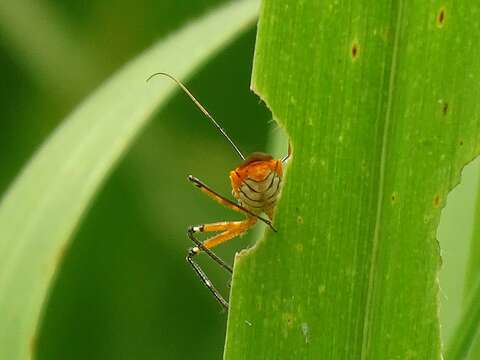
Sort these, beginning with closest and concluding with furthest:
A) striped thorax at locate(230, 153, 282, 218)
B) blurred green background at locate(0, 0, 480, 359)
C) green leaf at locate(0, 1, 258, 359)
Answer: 1. striped thorax at locate(230, 153, 282, 218)
2. green leaf at locate(0, 1, 258, 359)
3. blurred green background at locate(0, 0, 480, 359)

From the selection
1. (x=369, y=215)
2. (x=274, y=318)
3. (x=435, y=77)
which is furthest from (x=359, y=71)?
(x=274, y=318)

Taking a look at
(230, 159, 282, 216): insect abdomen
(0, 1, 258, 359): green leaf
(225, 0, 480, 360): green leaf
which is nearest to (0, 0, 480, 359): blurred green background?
(0, 1, 258, 359): green leaf

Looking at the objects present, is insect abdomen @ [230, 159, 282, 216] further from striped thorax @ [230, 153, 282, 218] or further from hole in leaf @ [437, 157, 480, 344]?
hole in leaf @ [437, 157, 480, 344]

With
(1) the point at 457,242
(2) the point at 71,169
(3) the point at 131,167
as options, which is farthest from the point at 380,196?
(3) the point at 131,167

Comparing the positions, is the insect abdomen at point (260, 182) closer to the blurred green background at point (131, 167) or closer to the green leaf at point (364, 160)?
the green leaf at point (364, 160)

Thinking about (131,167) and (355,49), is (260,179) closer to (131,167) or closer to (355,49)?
(355,49)

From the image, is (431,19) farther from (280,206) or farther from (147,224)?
(147,224)
